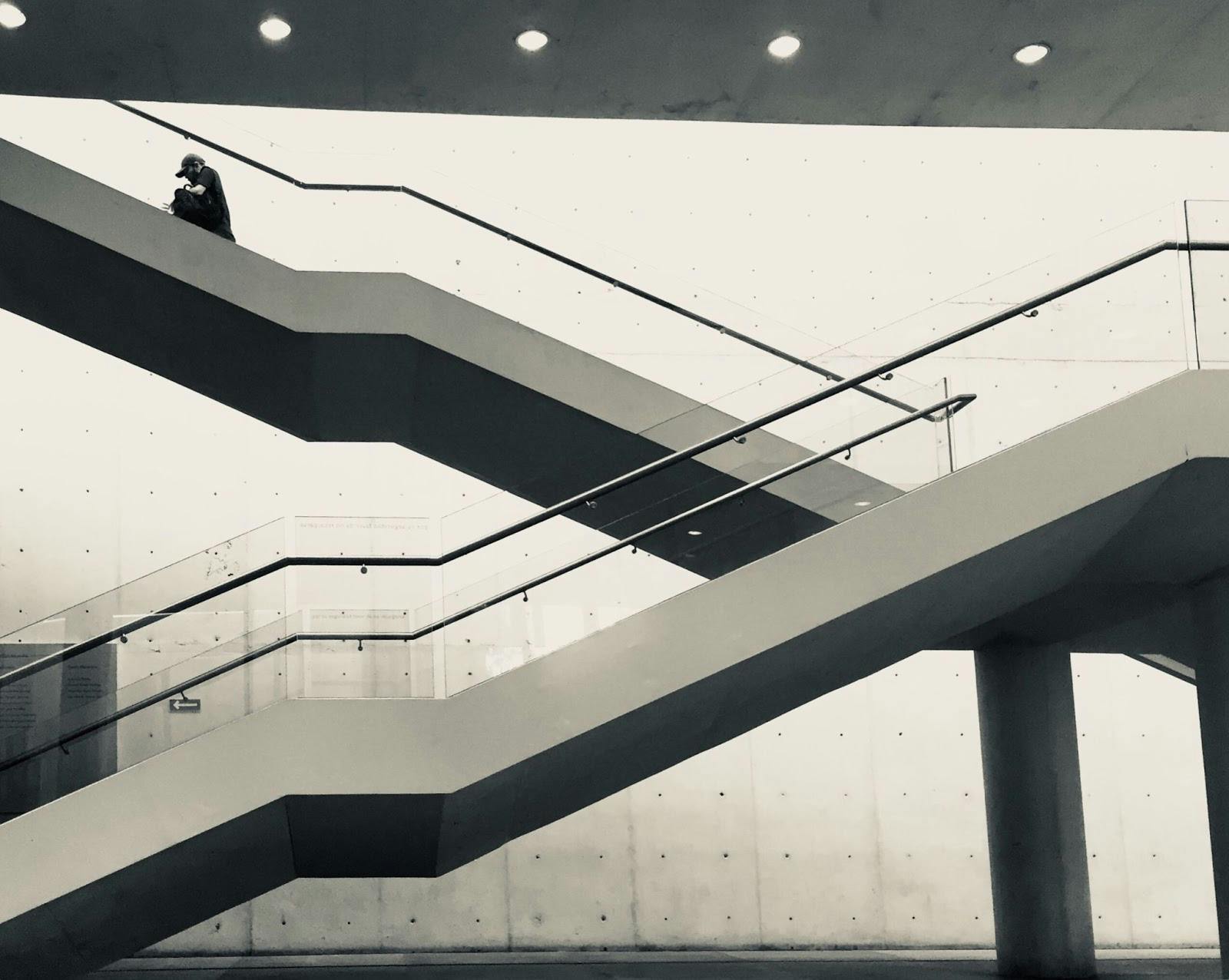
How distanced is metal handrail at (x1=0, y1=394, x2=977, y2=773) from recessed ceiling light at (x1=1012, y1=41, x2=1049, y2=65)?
2.46 meters

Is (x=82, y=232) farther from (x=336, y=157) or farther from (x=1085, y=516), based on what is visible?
(x=1085, y=516)

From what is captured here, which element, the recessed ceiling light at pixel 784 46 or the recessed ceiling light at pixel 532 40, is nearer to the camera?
the recessed ceiling light at pixel 532 40

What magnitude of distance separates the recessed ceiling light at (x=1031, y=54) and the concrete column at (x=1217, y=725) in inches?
132

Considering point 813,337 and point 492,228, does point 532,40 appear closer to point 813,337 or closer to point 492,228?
point 492,228

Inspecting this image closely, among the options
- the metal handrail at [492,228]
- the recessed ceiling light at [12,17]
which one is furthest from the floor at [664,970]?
the recessed ceiling light at [12,17]

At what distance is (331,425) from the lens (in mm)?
9695

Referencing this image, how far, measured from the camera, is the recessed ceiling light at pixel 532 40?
25.5 feet

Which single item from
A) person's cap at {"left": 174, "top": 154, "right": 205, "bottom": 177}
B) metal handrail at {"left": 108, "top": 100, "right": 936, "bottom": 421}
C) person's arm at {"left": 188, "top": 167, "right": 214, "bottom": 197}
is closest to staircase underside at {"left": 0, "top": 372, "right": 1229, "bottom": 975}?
metal handrail at {"left": 108, "top": 100, "right": 936, "bottom": 421}

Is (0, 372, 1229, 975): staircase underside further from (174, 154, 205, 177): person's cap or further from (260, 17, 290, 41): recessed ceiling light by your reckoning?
(174, 154, 205, 177): person's cap

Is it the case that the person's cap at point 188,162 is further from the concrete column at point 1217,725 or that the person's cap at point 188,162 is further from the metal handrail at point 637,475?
the concrete column at point 1217,725

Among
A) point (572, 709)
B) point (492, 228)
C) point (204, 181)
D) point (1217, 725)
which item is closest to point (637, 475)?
point (572, 709)

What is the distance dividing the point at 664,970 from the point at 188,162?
21.9ft

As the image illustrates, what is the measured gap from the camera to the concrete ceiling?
24.9 feet

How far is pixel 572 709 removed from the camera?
21.3 ft
